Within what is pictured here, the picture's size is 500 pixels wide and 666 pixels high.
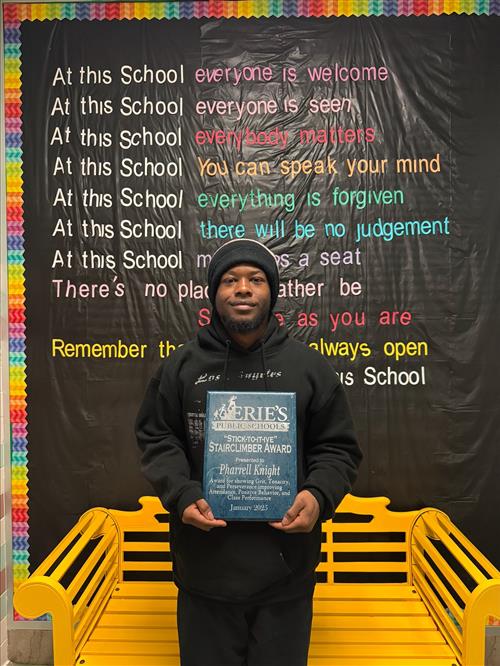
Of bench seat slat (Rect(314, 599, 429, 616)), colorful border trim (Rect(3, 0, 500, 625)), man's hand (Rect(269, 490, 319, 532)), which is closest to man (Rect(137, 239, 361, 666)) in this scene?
man's hand (Rect(269, 490, 319, 532))

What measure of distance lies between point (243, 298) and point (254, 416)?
0.30 meters

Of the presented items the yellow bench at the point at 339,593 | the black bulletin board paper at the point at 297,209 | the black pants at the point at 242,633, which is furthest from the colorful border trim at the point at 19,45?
the black pants at the point at 242,633

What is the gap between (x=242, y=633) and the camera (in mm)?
1463

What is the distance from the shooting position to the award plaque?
A: 4.64 ft

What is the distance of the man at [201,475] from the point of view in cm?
140

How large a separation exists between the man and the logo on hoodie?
0.19 ft

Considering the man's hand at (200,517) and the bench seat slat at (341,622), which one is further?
the bench seat slat at (341,622)

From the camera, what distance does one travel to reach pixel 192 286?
2369mm

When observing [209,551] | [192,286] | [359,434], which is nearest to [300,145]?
[192,286]

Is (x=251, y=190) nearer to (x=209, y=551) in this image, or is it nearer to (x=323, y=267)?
(x=323, y=267)

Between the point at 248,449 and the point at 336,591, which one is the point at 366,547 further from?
the point at 248,449

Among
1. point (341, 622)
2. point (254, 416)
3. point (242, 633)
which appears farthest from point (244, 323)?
point (341, 622)

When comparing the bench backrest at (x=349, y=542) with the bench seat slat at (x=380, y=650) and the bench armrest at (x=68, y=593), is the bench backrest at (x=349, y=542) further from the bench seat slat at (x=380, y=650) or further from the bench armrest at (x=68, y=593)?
the bench seat slat at (x=380, y=650)

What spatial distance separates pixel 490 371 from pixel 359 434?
0.62 meters
